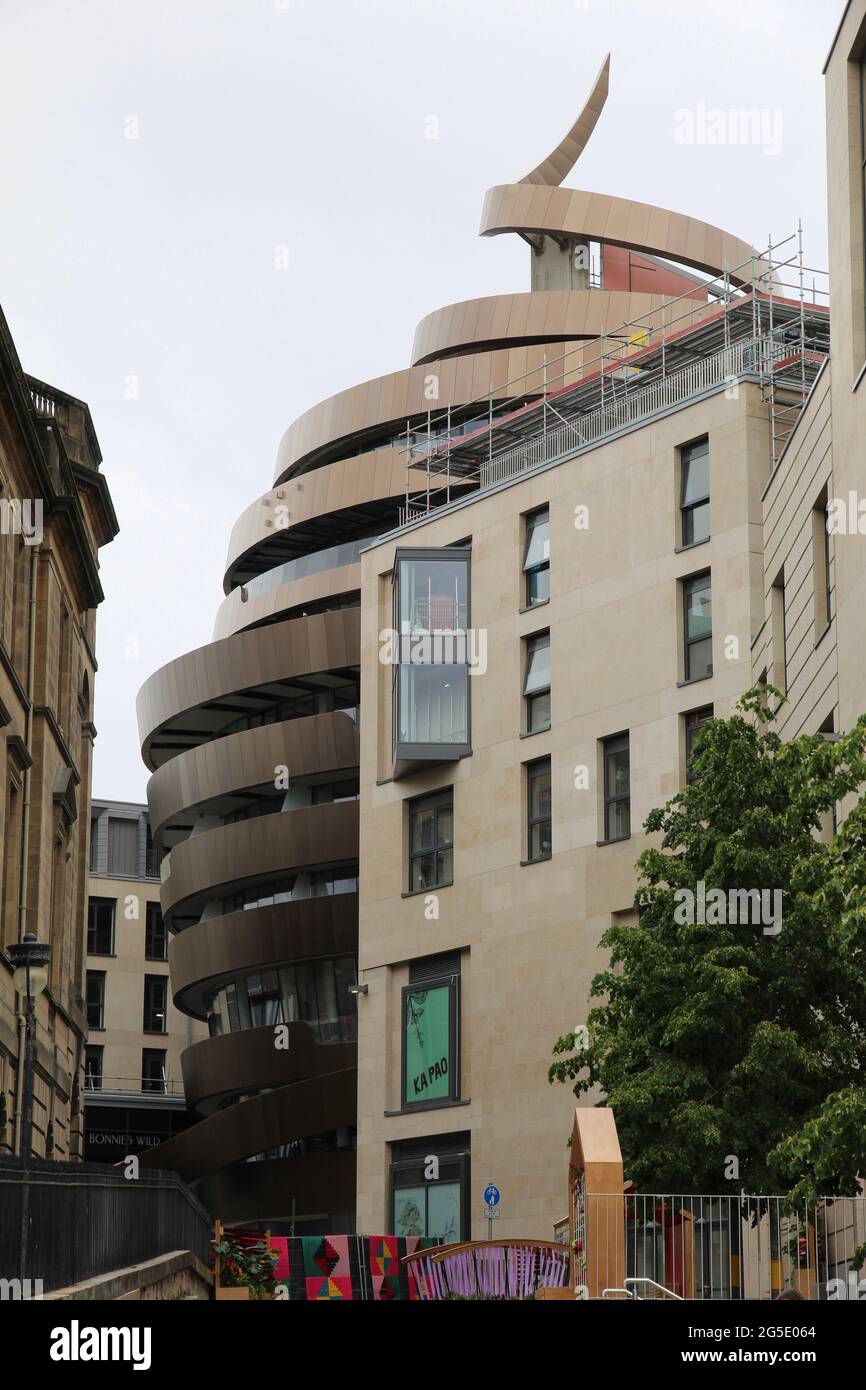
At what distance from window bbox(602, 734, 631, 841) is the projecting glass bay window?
5087 millimetres

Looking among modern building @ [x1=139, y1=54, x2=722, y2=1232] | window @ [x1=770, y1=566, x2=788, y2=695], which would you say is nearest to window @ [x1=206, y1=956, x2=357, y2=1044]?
modern building @ [x1=139, y1=54, x2=722, y2=1232]

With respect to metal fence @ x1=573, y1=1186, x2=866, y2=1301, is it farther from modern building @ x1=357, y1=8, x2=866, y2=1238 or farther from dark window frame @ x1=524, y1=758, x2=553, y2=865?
dark window frame @ x1=524, y1=758, x2=553, y2=865

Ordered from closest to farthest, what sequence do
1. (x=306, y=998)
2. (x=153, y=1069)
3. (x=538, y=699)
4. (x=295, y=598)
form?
(x=538, y=699) < (x=306, y=998) < (x=295, y=598) < (x=153, y=1069)

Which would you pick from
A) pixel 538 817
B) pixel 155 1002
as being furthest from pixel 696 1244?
pixel 155 1002

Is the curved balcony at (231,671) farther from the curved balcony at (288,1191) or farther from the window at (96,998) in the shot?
the window at (96,998)

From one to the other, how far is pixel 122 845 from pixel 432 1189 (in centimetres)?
4944

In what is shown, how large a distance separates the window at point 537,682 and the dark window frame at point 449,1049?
649 cm

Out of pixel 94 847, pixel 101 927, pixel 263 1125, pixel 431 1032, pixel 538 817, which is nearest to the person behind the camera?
pixel 538 817

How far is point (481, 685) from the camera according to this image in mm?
50406

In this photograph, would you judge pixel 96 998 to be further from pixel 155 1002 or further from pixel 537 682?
pixel 537 682

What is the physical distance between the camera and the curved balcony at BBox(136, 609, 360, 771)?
64125mm
